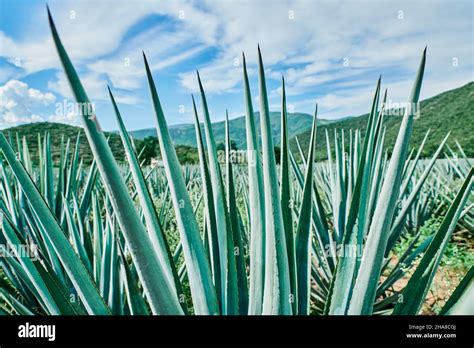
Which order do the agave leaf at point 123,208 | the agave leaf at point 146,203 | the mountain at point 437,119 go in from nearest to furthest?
the agave leaf at point 123,208, the agave leaf at point 146,203, the mountain at point 437,119

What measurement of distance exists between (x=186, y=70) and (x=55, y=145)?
38.7 inches

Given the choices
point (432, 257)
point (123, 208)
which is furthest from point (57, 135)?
point (432, 257)

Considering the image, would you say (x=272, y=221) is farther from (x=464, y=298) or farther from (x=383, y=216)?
(x=464, y=298)

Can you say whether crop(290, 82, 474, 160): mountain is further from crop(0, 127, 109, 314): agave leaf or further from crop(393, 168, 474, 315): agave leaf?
crop(0, 127, 109, 314): agave leaf

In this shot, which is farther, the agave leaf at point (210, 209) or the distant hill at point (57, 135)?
the distant hill at point (57, 135)

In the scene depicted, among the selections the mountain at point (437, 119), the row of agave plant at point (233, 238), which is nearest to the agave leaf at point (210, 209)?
the row of agave plant at point (233, 238)

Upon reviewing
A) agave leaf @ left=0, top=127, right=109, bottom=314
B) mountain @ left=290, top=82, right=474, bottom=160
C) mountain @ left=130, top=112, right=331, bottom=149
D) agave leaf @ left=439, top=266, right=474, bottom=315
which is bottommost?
agave leaf @ left=439, top=266, right=474, bottom=315

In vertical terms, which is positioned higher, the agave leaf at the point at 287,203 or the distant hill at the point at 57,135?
the distant hill at the point at 57,135

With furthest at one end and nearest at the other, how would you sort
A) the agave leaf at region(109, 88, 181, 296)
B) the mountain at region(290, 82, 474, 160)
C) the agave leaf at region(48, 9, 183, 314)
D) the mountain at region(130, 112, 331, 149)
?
the mountain at region(290, 82, 474, 160), the mountain at region(130, 112, 331, 149), the agave leaf at region(109, 88, 181, 296), the agave leaf at region(48, 9, 183, 314)

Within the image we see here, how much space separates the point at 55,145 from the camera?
1438mm

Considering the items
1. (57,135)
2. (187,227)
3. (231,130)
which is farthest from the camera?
(57,135)

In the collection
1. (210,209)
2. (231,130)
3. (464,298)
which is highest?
(231,130)

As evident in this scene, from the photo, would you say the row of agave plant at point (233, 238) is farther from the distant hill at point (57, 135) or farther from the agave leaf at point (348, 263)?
the distant hill at point (57, 135)

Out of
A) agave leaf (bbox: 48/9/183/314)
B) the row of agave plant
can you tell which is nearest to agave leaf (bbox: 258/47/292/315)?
the row of agave plant
